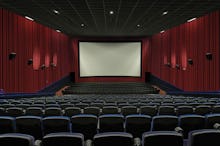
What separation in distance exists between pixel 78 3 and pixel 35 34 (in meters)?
7.59

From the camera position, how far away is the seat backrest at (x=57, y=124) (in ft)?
14.8

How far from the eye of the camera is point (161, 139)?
104 inches

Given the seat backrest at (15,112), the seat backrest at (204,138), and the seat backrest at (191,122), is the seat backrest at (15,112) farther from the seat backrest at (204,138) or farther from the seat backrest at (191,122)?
the seat backrest at (204,138)

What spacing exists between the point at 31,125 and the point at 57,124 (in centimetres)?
54

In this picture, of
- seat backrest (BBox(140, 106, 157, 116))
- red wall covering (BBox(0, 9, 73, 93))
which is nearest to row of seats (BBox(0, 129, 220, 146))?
seat backrest (BBox(140, 106, 157, 116))

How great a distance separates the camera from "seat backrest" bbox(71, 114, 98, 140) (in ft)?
15.8

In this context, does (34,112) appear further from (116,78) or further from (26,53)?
(116,78)

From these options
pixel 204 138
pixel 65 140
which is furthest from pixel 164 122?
pixel 65 140

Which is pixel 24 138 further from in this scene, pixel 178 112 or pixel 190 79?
pixel 190 79

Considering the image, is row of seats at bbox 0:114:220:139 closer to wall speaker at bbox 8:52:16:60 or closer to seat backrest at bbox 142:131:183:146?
seat backrest at bbox 142:131:183:146

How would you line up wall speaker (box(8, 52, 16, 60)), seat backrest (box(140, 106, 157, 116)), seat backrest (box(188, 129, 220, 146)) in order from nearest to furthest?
seat backrest (box(188, 129, 220, 146))
seat backrest (box(140, 106, 157, 116))
wall speaker (box(8, 52, 16, 60))

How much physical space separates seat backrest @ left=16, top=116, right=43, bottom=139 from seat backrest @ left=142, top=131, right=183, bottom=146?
8.54ft

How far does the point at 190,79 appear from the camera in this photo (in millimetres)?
18781

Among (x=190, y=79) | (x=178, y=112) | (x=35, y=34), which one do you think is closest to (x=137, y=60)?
(x=190, y=79)
